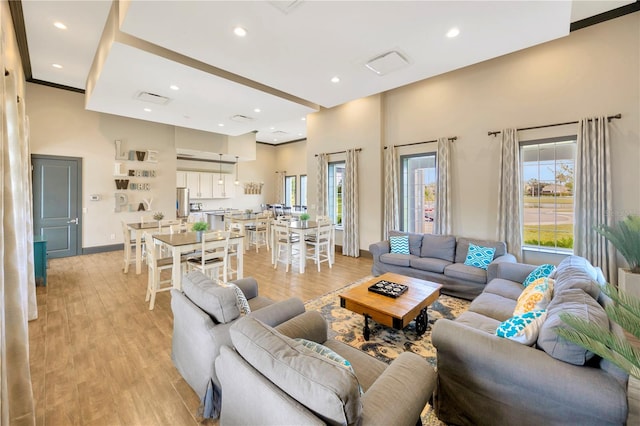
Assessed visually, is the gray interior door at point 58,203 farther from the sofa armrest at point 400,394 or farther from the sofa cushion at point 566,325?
the sofa cushion at point 566,325

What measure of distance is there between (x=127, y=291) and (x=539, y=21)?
255 inches

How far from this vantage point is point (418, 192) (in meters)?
5.78

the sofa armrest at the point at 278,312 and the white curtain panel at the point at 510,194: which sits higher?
the white curtain panel at the point at 510,194

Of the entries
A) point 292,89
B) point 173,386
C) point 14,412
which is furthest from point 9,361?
point 292,89

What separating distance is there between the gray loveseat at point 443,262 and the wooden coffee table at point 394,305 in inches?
36.1

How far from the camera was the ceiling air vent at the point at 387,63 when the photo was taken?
362 centimetres

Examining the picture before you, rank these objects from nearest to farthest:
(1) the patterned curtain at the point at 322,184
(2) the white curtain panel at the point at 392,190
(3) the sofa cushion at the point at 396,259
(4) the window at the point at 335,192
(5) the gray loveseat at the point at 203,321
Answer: (5) the gray loveseat at the point at 203,321 < (3) the sofa cushion at the point at 396,259 < (2) the white curtain panel at the point at 392,190 < (1) the patterned curtain at the point at 322,184 < (4) the window at the point at 335,192

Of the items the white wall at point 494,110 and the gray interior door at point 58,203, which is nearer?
the white wall at point 494,110

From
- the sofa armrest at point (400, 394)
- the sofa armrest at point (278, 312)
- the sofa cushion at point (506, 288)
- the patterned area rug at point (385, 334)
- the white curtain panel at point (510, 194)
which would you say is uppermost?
the white curtain panel at point (510, 194)

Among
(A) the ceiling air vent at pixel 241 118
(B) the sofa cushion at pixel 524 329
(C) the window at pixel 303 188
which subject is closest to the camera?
(B) the sofa cushion at pixel 524 329

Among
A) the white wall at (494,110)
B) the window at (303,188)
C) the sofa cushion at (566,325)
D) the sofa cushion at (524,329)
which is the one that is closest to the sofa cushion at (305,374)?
the sofa cushion at (566,325)

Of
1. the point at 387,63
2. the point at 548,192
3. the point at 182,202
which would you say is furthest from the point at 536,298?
the point at 182,202

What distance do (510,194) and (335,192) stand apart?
13.1 feet

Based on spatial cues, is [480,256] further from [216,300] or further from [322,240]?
[216,300]
